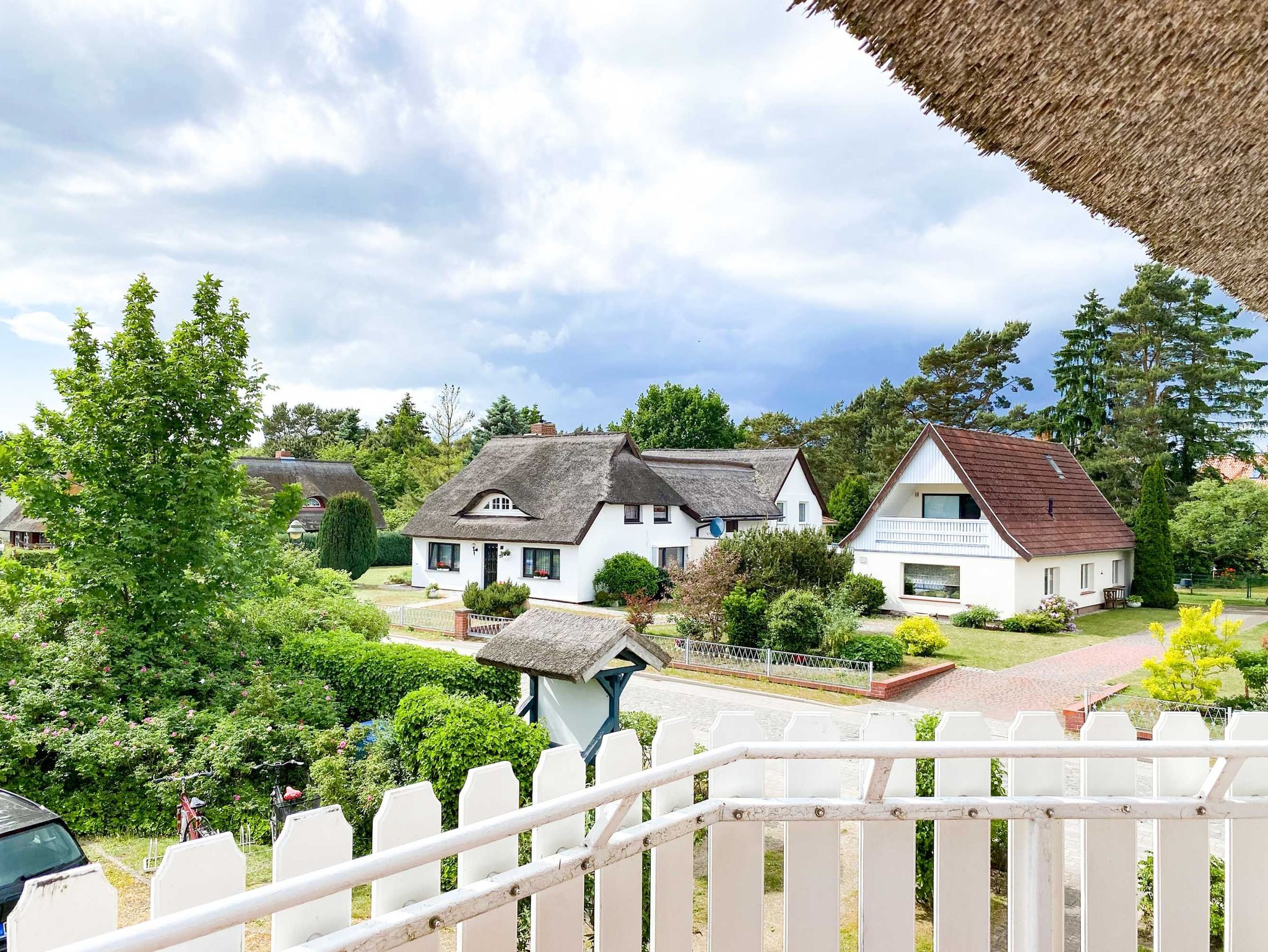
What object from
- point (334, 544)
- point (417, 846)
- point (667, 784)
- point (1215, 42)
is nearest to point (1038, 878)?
point (667, 784)

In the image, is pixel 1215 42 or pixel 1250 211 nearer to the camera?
pixel 1215 42

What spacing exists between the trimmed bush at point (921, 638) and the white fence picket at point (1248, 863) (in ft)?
52.1

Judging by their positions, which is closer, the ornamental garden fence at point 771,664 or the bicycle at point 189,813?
the bicycle at point 189,813

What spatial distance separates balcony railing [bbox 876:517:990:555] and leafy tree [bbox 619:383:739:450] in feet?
116

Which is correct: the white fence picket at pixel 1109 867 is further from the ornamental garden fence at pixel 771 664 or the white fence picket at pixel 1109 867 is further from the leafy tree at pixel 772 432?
the leafy tree at pixel 772 432

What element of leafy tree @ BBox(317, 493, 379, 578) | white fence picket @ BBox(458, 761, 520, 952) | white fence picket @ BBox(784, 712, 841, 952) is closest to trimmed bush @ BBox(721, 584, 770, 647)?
white fence picket @ BBox(784, 712, 841, 952)

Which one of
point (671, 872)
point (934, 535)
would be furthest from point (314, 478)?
point (671, 872)

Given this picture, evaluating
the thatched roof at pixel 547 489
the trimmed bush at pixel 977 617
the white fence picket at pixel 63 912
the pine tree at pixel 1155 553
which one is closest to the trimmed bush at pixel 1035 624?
the trimmed bush at pixel 977 617

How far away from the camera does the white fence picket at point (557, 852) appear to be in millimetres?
2303

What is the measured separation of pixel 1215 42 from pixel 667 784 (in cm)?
296

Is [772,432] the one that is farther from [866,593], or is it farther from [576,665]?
[576,665]

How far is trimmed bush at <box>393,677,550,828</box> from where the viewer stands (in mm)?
7109

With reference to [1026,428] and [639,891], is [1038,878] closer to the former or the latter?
[639,891]

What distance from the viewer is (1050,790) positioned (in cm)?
282
